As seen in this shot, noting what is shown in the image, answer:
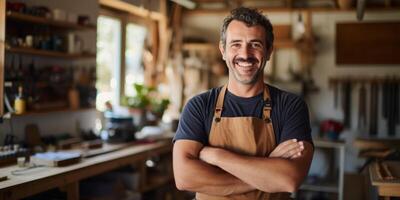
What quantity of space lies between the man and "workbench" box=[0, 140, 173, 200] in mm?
1118

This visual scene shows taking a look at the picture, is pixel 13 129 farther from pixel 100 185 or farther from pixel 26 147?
pixel 100 185

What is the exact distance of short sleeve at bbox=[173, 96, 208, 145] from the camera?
Answer: 220 centimetres

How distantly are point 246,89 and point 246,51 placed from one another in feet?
0.62

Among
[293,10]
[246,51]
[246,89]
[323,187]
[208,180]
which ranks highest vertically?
[293,10]

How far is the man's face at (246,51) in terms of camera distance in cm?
213

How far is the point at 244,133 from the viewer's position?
215 centimetres

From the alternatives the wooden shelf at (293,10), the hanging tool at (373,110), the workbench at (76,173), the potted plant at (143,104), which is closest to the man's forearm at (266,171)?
the workbench at (76,173)

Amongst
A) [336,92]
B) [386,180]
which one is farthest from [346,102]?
[386,180]

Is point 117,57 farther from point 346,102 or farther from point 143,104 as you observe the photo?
point 346,102

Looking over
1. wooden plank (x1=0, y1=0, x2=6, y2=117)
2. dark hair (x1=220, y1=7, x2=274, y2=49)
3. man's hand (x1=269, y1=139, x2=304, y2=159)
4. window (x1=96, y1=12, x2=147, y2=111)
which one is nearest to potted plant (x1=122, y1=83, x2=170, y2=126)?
window (x1=96, y1=12, x2=147, y2=111)

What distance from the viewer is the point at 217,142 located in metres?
2.24

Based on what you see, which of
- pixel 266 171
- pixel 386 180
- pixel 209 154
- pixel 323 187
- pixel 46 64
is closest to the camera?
pixel 266 171

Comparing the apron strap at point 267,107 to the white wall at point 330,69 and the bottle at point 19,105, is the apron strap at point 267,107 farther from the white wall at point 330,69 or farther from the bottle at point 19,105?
the white wall at point 330,69

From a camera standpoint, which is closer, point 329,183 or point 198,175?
point 198,175
